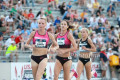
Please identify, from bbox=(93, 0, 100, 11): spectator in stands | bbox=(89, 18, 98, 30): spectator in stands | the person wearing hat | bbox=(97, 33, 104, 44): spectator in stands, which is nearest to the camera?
the person wearing hat

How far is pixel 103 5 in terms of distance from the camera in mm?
24094

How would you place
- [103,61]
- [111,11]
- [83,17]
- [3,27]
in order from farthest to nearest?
[111,11], [83,17], [3,27], [103,61]

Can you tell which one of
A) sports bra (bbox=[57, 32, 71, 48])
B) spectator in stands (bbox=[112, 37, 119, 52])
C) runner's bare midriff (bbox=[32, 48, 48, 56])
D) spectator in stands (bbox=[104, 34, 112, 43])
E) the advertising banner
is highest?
sports bra (bbox=[57, 32, 71, 48])

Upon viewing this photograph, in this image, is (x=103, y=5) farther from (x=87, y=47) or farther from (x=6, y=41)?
(x=87, y=47)

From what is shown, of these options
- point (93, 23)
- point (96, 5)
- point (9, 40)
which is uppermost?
point (96, 5)

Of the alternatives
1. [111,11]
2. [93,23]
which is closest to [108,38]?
[93,23]

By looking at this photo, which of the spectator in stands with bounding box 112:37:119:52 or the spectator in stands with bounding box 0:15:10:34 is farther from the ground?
the spectator in stands with bounding box 0:15:10:34

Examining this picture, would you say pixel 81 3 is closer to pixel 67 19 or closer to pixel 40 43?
pixel 67 19

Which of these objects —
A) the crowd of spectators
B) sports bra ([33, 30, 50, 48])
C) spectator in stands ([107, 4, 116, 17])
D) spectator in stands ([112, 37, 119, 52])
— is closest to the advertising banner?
the crowd of spectators

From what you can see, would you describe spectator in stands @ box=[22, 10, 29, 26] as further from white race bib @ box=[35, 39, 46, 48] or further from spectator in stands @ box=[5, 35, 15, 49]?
white race bib @ box=[35, 39, 46, 48]

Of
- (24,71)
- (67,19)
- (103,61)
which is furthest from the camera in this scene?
(67,19)

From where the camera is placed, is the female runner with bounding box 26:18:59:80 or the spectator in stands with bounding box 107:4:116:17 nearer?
the female runner with bounding box 26:18:59:80

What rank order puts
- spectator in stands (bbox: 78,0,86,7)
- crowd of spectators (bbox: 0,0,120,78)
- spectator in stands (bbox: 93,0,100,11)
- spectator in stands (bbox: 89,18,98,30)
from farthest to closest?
1. spectator in stands (bbox: 93,0,100,11)
2. spectator in stands (bbox: 78,0,86,7)
3. spectator in stands (bbox: 89,18,98,30)
4. crowd of spectators (bbox: 0,0,120,78)

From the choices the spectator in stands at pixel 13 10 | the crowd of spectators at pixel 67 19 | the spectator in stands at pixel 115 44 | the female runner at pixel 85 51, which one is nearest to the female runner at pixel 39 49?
the female runner at pixel 85 51
